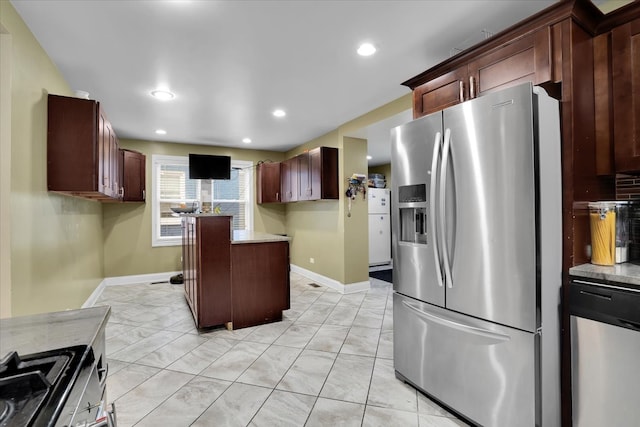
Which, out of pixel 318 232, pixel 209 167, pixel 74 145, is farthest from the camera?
pixel 318 232

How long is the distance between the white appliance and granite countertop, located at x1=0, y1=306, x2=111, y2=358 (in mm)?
5869

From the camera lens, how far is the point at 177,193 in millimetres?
5949

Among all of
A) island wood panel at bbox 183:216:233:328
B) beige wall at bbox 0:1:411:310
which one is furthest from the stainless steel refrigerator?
island wood panel at bbox 183:216:233:328

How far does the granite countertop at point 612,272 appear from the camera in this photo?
4.60 feet

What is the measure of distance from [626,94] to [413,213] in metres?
1.29

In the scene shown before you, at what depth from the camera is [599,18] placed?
1.71 m

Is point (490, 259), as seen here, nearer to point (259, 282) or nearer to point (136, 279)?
point (259, 282)

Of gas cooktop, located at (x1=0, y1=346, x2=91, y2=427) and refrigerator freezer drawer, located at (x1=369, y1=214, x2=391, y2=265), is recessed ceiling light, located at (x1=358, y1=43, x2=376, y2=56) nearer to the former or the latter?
gas cooktop, located at (x1=0, y1=346, x2=91, y2=427)

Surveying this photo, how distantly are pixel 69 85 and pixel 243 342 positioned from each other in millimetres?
3191

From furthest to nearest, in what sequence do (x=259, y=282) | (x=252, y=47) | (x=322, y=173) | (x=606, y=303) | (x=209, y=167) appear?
(x=209, y=167) → (x=322, y=173) → (x=259, y=282) → (x=252, y=47) → (x=606, y=303)

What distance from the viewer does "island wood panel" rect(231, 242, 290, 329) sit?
135 inches

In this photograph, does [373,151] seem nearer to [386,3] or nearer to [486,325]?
[386,3]

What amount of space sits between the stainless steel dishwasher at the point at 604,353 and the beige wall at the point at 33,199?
130 inches

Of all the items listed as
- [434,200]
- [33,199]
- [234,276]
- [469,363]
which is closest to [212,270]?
[234,276]
